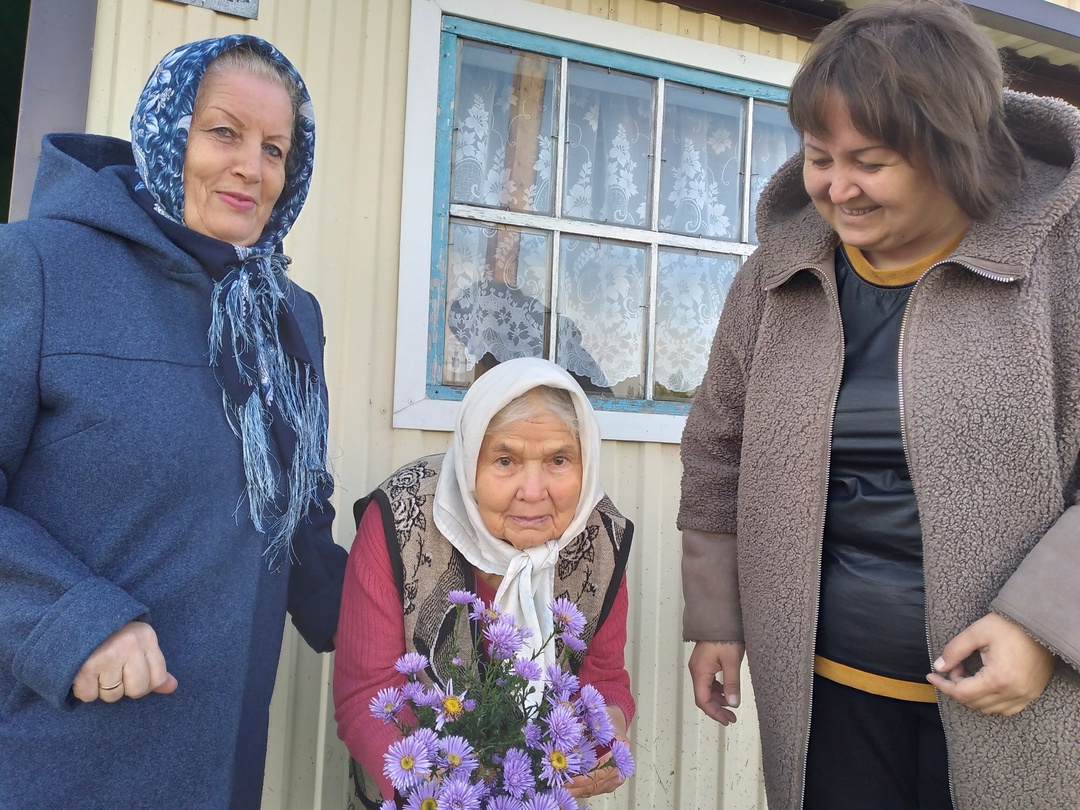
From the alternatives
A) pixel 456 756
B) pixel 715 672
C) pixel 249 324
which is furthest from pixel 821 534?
pixel 249 324

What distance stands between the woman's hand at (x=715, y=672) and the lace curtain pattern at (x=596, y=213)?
1.28 metres

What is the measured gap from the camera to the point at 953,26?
1.34m

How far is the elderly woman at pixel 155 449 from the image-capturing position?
1.17 meters

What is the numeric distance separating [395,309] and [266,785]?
4.85 ft

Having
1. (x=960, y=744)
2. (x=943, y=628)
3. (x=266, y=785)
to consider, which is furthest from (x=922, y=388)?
(x=266, y=785)

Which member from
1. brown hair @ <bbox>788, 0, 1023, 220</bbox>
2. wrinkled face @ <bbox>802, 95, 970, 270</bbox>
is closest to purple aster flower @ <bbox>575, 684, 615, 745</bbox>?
wrinkled face @ <bbox>802, 95, 970, 270</bbox>

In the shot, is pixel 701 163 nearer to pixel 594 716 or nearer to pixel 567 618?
pixel 567 618

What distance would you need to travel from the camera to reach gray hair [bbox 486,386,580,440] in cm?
176

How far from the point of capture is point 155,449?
4.22ft

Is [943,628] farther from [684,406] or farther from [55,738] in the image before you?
[684,406]

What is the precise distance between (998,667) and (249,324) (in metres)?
1.37

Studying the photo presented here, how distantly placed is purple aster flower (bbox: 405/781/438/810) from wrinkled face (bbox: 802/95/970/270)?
112 cm

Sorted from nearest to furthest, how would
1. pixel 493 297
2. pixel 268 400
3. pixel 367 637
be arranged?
pixel 268 400, pixel 367 637, pixel 493 297

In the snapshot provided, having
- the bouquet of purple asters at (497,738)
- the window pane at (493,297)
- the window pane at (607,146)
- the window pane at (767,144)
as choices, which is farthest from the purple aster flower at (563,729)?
the window pane at (767,144)
